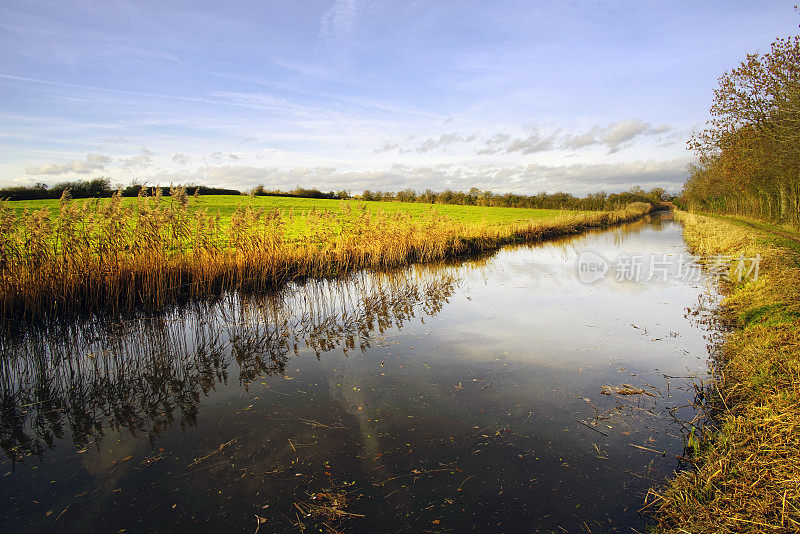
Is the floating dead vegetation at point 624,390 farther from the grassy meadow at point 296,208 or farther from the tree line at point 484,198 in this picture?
the tree line at point 484,198

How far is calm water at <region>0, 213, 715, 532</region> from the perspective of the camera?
3.16m

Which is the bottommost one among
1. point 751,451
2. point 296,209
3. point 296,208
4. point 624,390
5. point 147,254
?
point 624,390

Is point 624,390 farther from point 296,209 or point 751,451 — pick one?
point 296,209

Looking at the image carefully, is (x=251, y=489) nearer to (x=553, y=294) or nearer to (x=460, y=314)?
(x=460, y=314)

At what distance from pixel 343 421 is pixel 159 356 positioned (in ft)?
11.6

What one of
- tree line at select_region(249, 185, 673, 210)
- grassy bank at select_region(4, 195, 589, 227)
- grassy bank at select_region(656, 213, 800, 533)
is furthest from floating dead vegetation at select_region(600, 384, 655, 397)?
tree line at select_region(249, 185, 673, 210)

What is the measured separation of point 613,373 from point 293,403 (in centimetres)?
432

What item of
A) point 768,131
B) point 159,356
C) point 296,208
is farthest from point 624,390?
point 296,208

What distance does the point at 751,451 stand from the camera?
3252 millimetres

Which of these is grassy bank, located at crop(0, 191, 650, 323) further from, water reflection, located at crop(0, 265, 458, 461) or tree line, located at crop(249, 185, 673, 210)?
tree line, located at crop(249, 185, 673, 210)

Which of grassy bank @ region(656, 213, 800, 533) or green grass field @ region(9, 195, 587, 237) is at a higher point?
green grass field @ region(9, 195, 587, 237)

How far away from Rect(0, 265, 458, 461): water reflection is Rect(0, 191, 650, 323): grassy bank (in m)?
0.71

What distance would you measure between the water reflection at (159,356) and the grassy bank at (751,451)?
470 centimetres

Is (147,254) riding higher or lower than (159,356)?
higher
